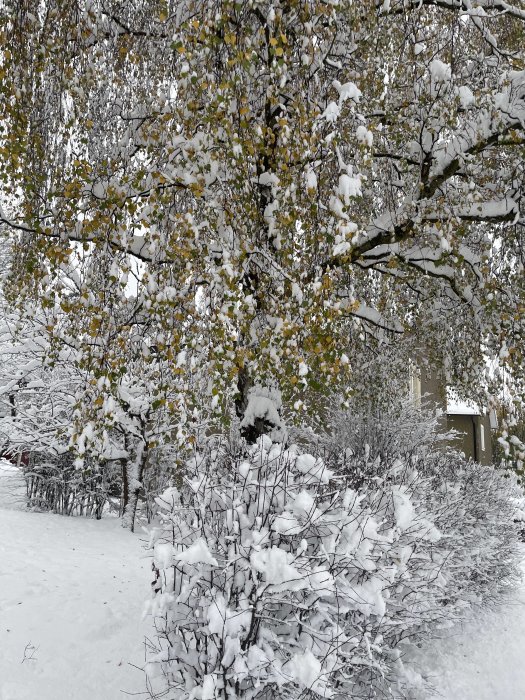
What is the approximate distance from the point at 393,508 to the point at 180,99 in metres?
2.97

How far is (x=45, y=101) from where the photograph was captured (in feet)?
13.9

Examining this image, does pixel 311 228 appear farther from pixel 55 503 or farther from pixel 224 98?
pixel 55 503

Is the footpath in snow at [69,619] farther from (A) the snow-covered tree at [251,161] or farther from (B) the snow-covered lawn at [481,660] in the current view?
(B) the snow-covered lawn at [481,660]

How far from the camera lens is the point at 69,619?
4645 mm

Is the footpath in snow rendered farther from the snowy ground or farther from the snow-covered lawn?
the snow-covered lawn

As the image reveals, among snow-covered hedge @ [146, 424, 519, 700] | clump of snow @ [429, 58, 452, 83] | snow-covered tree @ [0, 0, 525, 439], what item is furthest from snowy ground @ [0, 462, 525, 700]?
clump of snow @ [429, 58, 452, 83]

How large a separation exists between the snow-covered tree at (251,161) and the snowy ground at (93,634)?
1902mm

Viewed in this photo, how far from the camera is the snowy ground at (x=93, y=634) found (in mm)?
3848

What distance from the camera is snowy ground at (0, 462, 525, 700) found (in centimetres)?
385

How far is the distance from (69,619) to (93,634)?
33cm

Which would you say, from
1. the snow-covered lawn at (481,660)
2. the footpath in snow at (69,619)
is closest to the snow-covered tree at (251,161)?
the footpath in snow at (69,619)

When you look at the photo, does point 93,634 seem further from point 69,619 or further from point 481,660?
point 481,660

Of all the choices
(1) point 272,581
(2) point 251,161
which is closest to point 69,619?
(1) point 272,581

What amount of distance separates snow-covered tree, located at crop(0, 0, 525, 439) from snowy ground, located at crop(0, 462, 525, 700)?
74.9 inches
